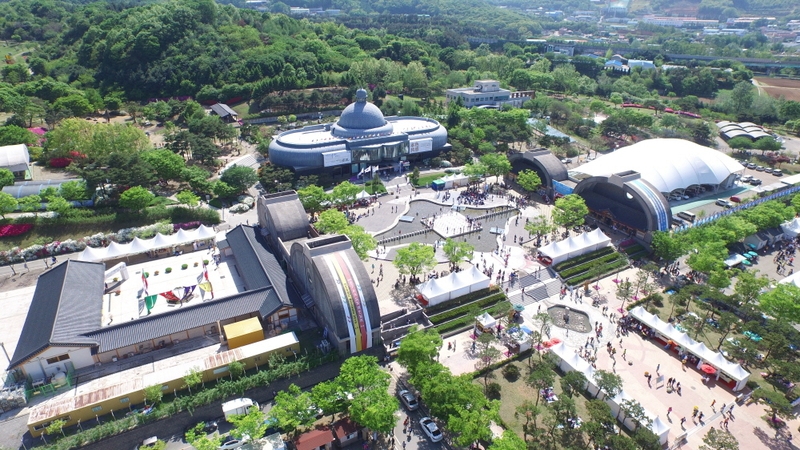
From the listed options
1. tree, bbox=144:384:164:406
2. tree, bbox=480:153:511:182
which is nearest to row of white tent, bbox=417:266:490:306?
tree, bbox=144:384:164:406

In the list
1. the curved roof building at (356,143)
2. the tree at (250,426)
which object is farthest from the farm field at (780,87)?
the tree at (250,426)

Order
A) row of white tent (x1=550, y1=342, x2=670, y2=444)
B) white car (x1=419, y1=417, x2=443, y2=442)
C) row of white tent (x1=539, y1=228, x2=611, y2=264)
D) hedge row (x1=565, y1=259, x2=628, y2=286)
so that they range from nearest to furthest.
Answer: row of white tent (x1=550, y1=342, x2=670, y2=444)
white car (x1=419, y1=417, x2=443, y2=442)
hedge row (x1=565, y1=259, x2=628, y2=286)
row of white tent (x1=539, y1=228, x2=611, y2=264)

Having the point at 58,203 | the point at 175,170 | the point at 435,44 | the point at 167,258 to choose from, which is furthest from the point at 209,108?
the point at 435,44

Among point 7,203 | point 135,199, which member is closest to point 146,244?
point 135,199

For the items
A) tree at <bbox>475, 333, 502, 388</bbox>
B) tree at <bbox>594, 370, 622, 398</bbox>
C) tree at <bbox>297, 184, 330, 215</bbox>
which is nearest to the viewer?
tree at <bbox>594, 370, 622, 398</bbox>

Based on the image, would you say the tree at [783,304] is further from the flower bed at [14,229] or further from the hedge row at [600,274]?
the flower bed at [14,229]

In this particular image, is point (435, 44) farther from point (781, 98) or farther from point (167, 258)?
→ point (167, 258)

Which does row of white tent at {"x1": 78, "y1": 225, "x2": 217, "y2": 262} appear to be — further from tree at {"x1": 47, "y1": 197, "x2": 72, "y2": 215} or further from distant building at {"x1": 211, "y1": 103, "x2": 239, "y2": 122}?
distant building at {"x1": 211, "y1": 103, "x2": 239, "y2": 122}
